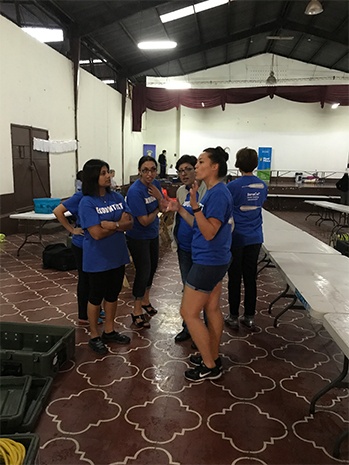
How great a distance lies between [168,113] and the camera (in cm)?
1434

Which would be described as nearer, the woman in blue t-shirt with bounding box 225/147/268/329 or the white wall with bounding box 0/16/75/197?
the woman in blue t-shirt with bounding box 225/147/268/329

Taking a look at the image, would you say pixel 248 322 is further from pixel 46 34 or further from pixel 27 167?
pixel 46 34

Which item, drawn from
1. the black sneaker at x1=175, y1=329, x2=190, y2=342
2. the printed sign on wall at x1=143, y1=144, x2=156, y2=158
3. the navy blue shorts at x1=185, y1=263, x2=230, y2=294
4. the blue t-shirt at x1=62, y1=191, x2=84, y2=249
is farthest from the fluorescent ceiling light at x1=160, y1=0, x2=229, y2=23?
the navy blue shorts at x1=185, y1=263, x2=230, y2=294

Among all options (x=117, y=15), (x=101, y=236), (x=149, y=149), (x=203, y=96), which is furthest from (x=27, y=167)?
(x=203, y=96)

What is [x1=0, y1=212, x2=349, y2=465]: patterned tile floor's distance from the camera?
5.64 ft

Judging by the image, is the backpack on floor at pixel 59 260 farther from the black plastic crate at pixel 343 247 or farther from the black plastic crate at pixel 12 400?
the black plastic crate at pixel 343 247

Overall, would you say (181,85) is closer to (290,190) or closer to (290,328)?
(290,190)

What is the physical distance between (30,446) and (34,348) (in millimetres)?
1084

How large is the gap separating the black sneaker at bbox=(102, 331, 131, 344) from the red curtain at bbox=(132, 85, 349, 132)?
1145 centimetres

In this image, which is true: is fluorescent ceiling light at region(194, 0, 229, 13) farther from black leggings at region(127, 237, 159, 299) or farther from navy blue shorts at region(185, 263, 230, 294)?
navy blue shorts at region(185, 263, 230, 294)

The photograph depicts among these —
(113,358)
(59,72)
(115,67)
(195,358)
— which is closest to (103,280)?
(113,358)

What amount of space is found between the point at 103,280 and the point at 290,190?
10549mm

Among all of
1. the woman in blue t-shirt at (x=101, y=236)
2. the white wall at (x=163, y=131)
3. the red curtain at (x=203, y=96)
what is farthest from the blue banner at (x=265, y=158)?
the woman in blue t-shirt at (x=101, y=236)

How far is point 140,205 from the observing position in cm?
274
